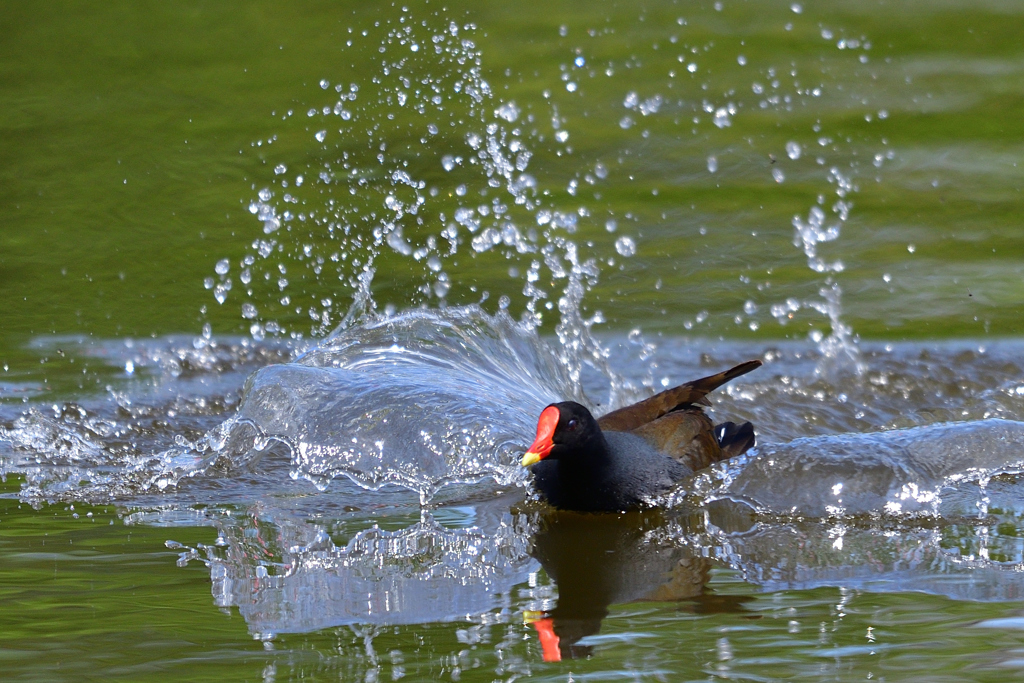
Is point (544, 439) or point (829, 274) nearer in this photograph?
point (544, 439)

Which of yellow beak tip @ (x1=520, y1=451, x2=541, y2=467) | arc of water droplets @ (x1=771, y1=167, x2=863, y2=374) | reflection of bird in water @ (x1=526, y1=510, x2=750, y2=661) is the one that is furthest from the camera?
arc of water droplets @ (x1=771, y1=167, x2=863, y2=374)

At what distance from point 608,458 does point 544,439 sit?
216mm

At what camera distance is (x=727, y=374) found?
A: 13.6 feet

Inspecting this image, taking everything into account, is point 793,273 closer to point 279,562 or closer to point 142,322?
point 142,322

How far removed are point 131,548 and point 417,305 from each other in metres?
3.18

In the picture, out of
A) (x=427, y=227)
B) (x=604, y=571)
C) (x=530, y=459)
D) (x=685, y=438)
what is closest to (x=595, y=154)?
(x=427, y=227)

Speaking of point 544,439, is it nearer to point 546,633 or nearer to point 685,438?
point 685,438

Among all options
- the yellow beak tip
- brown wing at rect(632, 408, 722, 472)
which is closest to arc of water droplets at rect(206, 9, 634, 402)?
brown wing at rect(632, 408, 722, 472)

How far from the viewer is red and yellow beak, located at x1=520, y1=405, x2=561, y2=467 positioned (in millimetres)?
3537

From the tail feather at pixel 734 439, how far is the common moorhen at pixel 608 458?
56mm

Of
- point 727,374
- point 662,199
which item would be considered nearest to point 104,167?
point 662,199

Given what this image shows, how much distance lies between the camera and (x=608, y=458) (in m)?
3.70

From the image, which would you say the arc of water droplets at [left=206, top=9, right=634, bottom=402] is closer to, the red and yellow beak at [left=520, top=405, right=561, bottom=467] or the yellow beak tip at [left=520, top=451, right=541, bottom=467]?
the red and yellow beak at [left=520, top=405, right=561, bottom=467]

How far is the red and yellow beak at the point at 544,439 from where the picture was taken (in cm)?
354
